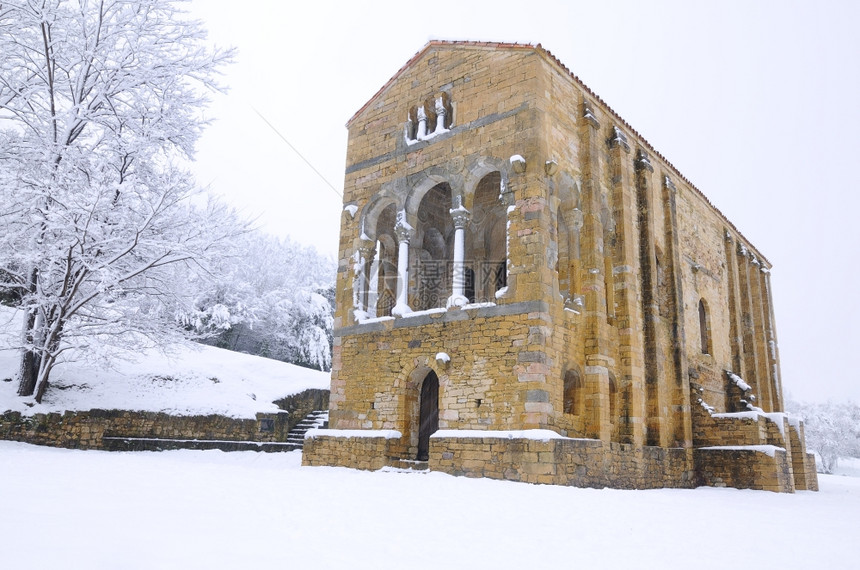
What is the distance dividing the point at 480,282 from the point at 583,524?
31.9 feet

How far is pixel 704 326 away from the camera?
18.5 metres

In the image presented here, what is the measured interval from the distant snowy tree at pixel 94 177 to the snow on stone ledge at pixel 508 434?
6602mm

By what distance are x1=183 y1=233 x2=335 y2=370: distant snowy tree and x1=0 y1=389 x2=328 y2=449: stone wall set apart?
8877 millimetres

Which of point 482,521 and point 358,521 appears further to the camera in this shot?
point 482,521

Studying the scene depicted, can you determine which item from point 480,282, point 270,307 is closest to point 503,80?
point 480,282

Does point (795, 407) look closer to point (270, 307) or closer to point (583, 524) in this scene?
point (270, 307)

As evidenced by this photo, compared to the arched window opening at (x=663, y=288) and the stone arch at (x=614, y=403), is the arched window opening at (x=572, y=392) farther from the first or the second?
the arched window opening at (x=663, y=288)

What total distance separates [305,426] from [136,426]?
17.5 ft

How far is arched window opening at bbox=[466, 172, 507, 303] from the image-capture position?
15688mm

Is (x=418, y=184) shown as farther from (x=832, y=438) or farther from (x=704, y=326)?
(x=832, y=438)

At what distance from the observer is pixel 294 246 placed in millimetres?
41375

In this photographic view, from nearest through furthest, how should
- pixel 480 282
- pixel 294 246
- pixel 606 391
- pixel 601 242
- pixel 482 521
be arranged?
1. pixel 482 521
2. pixel 606 391
3. pixel 601 242
4. pixel 480 282
5. pixel 294 246

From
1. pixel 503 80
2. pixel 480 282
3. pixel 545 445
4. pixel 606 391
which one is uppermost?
pixel 503 80

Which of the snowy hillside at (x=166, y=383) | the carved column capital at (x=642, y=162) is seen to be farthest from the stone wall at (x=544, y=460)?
the snowy hillside at (x=166, y=383)
